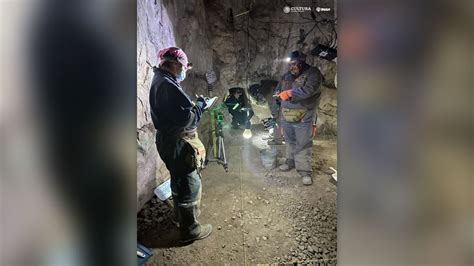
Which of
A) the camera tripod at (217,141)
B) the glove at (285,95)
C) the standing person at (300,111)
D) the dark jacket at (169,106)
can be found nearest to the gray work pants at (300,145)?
the standing person at (300,111)

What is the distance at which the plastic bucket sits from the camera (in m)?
0.99

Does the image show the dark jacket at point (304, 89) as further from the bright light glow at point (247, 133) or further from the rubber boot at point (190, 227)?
the rubber boot at point (190, 227)

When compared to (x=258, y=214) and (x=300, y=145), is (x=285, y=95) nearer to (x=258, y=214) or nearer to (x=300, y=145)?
(x=300, y=145)

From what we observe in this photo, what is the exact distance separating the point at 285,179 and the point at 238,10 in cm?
68

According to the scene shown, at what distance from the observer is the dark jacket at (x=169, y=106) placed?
2.91ft

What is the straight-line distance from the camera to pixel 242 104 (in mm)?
969

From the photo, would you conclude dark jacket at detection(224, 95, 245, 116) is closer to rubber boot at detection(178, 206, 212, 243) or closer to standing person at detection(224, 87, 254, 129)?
standing person at detection(224, 87, 254, 129)

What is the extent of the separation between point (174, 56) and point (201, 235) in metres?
0.67

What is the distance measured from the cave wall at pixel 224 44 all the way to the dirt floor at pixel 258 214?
121 mm

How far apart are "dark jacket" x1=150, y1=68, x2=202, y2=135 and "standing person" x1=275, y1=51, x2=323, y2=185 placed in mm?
363

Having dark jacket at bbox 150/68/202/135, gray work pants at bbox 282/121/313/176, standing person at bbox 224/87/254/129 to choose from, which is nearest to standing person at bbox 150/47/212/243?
dark jacket at bbox 150/68/202/135
